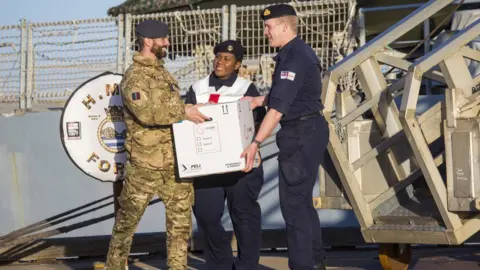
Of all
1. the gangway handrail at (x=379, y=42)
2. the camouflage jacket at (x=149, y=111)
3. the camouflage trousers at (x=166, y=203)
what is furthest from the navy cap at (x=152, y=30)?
the gangway handrail at (x=379, y=42)

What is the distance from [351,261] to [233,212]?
68.6 inches

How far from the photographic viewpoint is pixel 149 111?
279 inches

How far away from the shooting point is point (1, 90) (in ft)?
40.0

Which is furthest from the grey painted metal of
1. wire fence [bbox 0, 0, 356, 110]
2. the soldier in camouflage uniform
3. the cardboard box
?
the cardboard box

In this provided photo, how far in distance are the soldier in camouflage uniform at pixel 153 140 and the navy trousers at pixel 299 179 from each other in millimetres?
744

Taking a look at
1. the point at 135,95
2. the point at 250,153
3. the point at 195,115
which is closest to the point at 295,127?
the point at 250,153

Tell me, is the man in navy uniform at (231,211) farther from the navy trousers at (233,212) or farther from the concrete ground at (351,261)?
the concrete ground at (351,261)

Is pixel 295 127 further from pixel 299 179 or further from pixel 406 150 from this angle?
pixel 406 150

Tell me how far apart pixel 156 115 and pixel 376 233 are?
1.71 m

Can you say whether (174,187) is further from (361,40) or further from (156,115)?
(361,40)

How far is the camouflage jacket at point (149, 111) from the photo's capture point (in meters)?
7.11

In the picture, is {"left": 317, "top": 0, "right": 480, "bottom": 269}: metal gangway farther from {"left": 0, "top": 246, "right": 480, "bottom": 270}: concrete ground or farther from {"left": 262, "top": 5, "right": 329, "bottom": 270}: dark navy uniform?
{"left": 0, "top": 246, "right": 480, "bottom": 270}: concrete ground

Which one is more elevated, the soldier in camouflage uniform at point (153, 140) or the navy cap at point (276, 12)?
the navy cap at point (276, 12)

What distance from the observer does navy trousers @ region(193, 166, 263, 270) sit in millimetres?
7703
